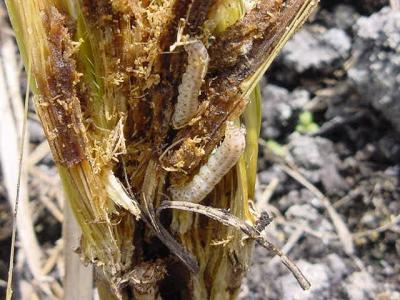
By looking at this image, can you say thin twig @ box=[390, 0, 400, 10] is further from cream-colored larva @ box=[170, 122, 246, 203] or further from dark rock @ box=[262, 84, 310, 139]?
cream-colored larva @ box=[170, 122, 246, 203]

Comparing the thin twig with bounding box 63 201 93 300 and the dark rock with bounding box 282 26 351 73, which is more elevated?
the thin twig with bounding box 63 201 93 300

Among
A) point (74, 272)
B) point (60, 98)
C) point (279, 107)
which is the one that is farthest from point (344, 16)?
point (60, 98)

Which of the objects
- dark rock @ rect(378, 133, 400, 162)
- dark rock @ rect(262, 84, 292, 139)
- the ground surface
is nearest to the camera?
the ground surface

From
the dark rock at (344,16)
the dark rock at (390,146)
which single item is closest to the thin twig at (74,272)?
the dark rock at (390,146)

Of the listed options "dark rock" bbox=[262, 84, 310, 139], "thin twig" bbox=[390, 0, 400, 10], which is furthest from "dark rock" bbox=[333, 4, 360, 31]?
"dark rock" bbox=[262, 84, 310, 139]

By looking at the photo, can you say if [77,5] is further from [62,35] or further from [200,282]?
[200,282]

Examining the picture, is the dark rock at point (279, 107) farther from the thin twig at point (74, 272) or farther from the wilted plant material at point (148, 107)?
the wilted plant material at point (148, 107)
